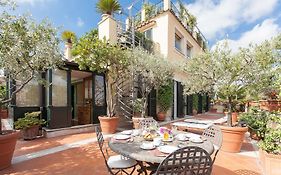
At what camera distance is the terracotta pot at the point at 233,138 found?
16.3 feet

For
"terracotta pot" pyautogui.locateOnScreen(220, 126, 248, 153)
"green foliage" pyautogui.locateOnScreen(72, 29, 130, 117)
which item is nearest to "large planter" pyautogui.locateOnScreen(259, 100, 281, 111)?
"terracotta pot" pyautogui.locateOnScreen(220, 126, 248, 153)

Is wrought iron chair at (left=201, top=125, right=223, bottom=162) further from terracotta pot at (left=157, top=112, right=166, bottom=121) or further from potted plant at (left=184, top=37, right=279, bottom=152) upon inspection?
terracotta pot at (left=157, top=112, right=166, bottom=121)

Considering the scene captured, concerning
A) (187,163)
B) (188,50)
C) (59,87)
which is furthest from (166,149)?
(188,50)

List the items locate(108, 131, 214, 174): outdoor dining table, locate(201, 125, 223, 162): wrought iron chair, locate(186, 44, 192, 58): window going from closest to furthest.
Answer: locate(108, 131, 214, 174): outdoor dining table
locate(201, 125, 223, 162): wrought iron chair
locate(186, 44, 192, 58): window

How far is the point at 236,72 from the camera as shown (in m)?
5.09

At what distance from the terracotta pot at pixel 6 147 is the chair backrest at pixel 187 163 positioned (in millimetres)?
3592

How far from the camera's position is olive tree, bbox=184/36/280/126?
4996mm

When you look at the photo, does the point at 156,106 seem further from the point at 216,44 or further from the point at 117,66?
the point at 216,44

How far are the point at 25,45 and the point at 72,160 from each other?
9.55 feet

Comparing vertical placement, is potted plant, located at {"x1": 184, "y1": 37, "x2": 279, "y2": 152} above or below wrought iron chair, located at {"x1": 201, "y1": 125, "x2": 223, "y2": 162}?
above

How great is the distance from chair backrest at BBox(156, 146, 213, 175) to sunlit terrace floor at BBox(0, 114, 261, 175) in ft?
7.36

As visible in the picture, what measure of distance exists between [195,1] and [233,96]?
11361 mm

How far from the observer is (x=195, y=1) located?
14.2 m

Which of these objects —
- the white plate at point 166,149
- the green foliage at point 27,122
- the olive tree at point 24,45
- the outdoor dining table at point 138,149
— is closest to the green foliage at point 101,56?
the olive tree at point 24,45
